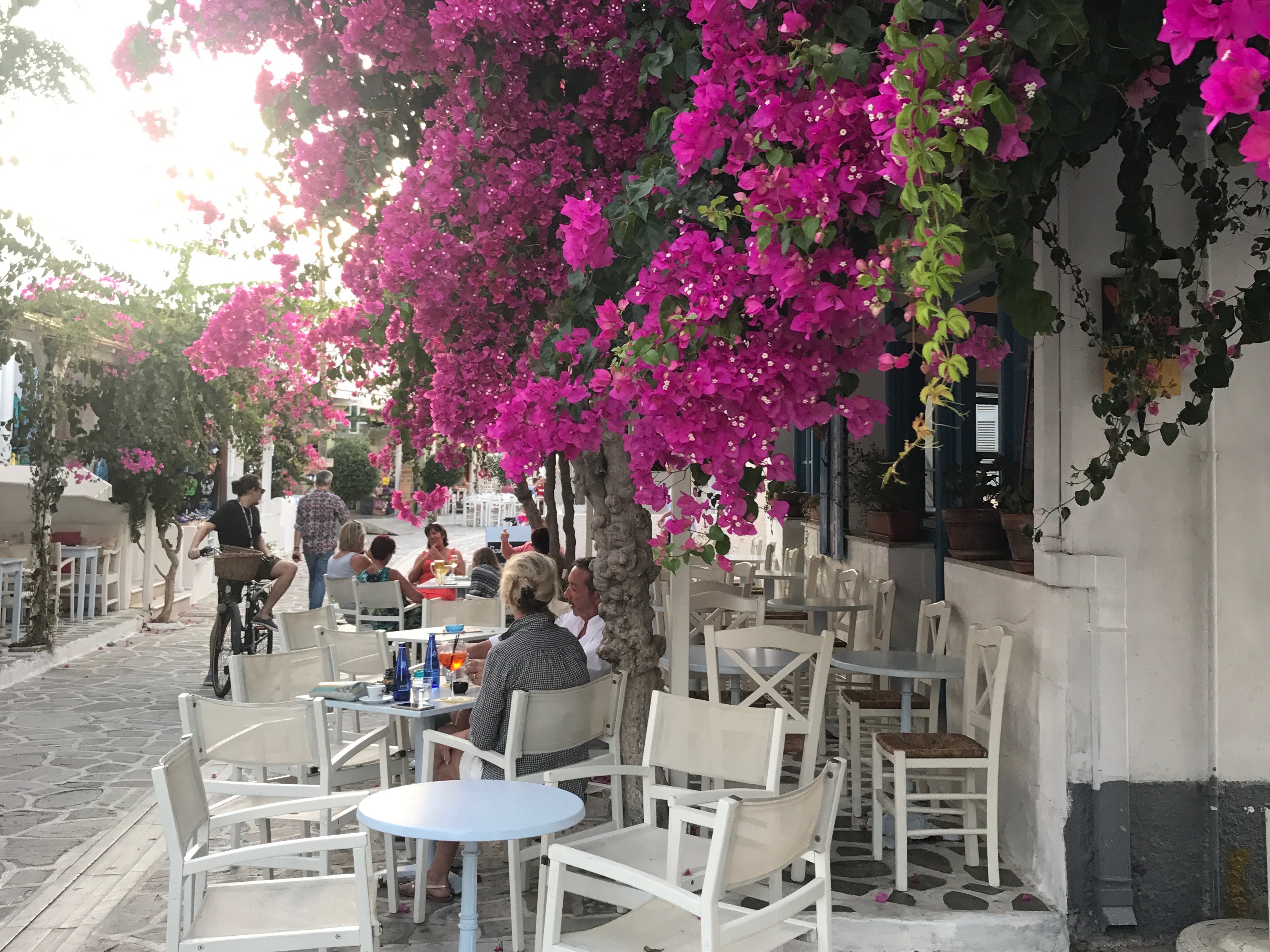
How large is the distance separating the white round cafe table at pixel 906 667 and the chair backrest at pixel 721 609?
0.98m

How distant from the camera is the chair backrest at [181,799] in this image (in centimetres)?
265

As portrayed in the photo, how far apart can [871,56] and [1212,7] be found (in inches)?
36.4

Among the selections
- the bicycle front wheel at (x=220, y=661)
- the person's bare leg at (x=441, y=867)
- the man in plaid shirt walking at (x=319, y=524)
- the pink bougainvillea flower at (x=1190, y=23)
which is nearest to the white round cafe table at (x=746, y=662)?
the person's bare leg at (x=441, y=867)

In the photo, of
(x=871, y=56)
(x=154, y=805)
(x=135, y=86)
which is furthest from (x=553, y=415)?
(x=154, y=805)

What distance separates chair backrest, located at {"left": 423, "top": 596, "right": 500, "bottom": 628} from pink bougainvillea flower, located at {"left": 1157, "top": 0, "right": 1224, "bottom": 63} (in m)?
5.31

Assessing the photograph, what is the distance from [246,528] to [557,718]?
5.87 meters

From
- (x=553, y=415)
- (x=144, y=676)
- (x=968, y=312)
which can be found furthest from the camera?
(x=144, y=676)

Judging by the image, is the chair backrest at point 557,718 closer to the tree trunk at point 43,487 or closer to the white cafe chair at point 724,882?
the white cafe chair at point 724,882

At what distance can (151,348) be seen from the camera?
11023mm

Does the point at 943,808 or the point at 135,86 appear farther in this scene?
the point at 943,808

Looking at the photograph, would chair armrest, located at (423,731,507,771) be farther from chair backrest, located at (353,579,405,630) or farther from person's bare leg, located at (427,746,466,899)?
chair backrest, located at (353,579,405,630)

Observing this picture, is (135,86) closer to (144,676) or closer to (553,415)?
(553,415)

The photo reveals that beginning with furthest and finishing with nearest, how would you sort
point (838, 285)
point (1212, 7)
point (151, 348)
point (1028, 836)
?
1. point (151, 348)
2. point (1028, 836)
3. point (838, 285)
4. point (1212, 7)

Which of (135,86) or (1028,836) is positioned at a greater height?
(135,86)
